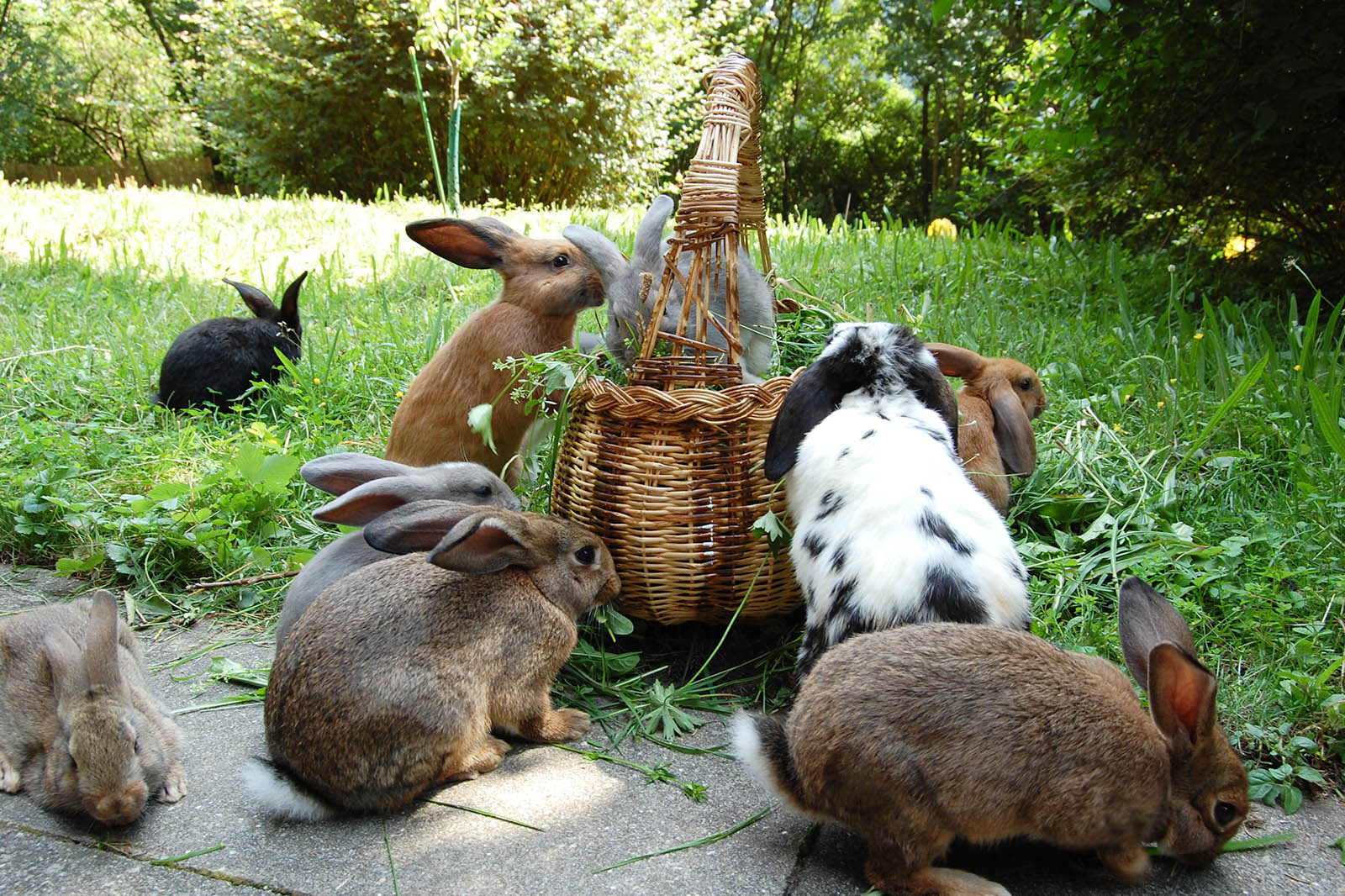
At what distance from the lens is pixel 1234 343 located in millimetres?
4461

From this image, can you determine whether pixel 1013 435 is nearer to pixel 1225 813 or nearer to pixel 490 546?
pixel 1225 813

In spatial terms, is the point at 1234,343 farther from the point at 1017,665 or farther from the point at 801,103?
the point at 801,103

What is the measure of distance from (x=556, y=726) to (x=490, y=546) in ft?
1.68

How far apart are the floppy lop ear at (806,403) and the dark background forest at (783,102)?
2.21 m

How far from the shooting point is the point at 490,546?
8.37 feet

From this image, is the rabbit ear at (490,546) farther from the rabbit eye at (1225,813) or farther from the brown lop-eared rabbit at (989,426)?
the rabbit eye at (1225,813)

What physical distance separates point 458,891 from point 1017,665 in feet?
4.03

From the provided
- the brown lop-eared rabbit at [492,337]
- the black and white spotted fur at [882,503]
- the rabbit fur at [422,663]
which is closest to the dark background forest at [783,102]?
the brown lop-eared rabbit at [492,337]

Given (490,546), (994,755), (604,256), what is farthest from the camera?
(604,256)

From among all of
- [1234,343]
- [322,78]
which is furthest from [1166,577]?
[322,78]

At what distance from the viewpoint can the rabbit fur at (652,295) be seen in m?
3.47

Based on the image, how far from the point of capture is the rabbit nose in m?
2.21

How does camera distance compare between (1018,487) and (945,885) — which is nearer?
(945,885)

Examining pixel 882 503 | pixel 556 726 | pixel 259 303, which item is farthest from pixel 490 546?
pixel 259 303
